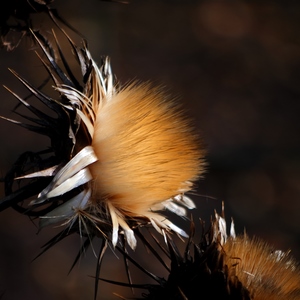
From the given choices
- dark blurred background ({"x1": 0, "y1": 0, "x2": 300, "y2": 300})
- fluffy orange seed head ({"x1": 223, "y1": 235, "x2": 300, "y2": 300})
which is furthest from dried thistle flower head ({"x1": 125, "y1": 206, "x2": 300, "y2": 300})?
dark blurred background ({"x1": 0, "y1": 0, "x2": 300, "y2": 300})

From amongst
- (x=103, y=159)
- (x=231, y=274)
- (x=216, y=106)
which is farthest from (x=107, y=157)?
(x=216, y=106)

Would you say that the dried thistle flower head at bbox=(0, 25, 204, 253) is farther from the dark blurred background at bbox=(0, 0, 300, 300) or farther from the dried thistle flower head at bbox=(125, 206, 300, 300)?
the dark blurred background at bbox=(0, 0, 300, 300)

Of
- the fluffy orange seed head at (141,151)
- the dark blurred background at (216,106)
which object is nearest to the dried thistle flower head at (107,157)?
the fluffy orange seed head at (141,151)

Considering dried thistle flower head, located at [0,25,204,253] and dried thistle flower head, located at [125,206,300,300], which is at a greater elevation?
dried thistle flower head, located at [0,25,204,253]

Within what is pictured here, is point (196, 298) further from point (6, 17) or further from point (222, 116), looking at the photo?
point (222, 116)

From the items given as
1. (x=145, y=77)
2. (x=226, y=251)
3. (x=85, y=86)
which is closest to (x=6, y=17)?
(x=85, y=86)

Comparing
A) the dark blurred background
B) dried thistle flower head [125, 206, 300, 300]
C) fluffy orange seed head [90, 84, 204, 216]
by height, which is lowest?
the dark blurred background
